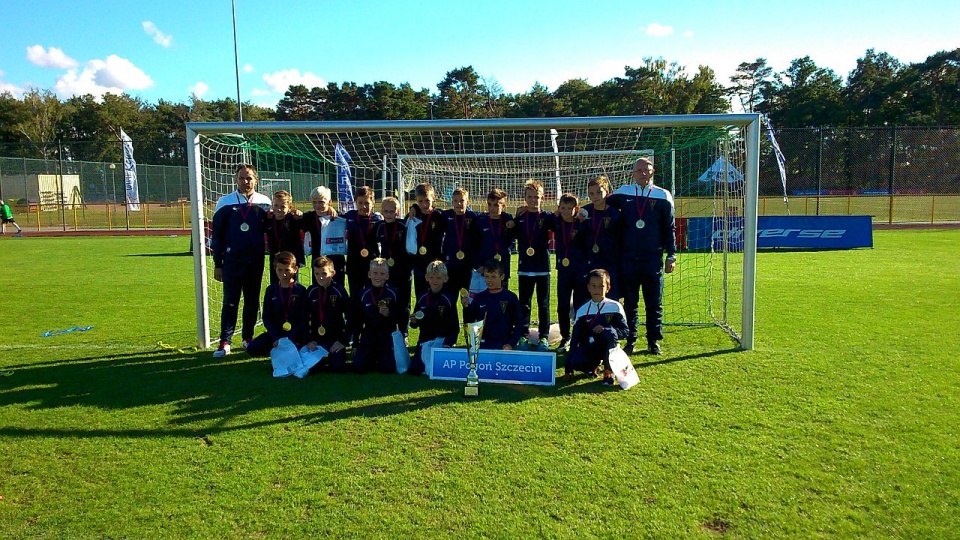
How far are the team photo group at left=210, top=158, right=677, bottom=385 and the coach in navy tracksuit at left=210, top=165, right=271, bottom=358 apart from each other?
0.04 feet

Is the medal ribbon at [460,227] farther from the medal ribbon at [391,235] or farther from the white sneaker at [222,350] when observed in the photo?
the white sneaker at [222,350]

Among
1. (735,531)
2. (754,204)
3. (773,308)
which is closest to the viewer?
(735,531)

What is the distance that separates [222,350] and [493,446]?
3523 millimetres

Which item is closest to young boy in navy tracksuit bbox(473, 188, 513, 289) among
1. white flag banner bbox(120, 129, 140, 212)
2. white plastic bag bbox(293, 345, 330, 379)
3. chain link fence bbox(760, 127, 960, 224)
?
white plastic bag bbox(293, 345, 330, 379)

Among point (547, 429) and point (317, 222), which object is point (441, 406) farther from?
point (317, 222)

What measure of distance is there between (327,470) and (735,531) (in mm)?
2154

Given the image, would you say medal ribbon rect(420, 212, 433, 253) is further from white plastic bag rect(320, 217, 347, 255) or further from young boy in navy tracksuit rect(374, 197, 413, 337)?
white plastic bag rect(320, 217, 347, 255)

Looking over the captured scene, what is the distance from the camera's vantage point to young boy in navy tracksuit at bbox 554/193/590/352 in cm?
579

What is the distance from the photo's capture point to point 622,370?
4777 mm

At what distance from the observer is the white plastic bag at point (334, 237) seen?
236 inches

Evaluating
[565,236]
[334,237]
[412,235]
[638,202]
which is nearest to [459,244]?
[412,235]

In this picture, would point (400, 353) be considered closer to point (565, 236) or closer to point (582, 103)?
point (565, 236)

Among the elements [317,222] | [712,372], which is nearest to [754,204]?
[712,372]

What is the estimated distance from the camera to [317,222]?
243 inches
